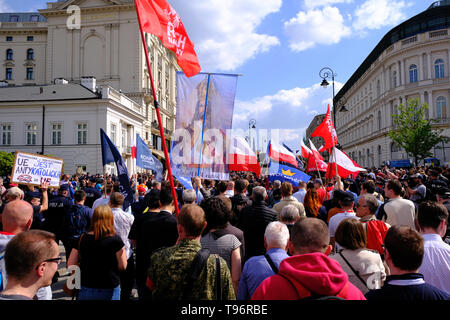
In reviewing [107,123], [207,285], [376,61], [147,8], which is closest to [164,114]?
[107,123]

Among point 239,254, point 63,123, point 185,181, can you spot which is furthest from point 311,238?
point 63,123

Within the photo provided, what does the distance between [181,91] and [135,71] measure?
44371 mm

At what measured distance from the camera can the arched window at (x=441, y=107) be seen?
46.7 metres

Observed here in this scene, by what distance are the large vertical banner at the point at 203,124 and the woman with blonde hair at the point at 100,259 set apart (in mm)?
1940

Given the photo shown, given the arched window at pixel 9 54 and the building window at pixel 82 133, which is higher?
the arched window at pixel 9 54

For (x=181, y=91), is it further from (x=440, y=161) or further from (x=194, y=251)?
(x=440, y=161)

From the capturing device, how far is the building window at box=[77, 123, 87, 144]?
115 feet

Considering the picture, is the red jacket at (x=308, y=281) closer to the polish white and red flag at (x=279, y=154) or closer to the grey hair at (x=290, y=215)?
the grey hair at (x=290, y=215)

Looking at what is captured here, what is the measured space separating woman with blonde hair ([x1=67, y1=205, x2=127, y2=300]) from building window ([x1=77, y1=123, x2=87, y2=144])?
34.8 meters

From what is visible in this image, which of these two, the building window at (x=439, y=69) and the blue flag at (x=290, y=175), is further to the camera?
the building window at (x=439, y=69)

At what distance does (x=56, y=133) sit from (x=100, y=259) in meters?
37.0

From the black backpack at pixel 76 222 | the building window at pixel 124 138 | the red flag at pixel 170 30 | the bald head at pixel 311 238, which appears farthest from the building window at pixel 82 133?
the bald head at pixel 311 238

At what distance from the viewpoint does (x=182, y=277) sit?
239 cm

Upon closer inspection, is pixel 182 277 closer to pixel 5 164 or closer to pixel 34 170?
pixel 34 170
